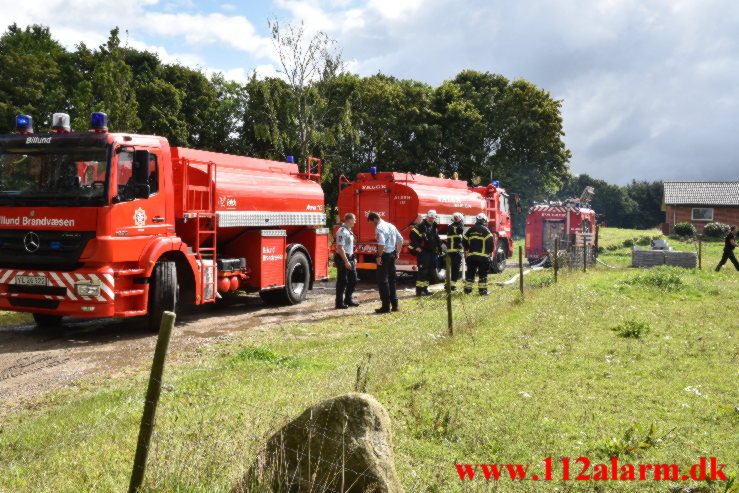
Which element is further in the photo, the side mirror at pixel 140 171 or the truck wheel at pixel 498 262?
the truck wheel at pixel 498 262

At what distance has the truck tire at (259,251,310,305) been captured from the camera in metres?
13.1

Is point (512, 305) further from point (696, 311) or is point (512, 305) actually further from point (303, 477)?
point (303, 477)

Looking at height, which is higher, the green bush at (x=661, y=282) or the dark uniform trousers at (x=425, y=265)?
the dark uniform trousers at (x=425, y=265)

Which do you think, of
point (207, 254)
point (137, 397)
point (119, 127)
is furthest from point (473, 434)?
point (119, 127)

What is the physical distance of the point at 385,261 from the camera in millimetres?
12164

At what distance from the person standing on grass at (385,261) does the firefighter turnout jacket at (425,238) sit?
2.05 metres

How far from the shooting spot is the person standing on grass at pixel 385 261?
12.0 m

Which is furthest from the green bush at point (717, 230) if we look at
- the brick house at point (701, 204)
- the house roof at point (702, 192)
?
the house roof at point (702, 192)

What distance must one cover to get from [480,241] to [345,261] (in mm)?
3650

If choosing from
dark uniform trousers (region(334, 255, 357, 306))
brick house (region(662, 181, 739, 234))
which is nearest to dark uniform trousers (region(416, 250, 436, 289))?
dark uniform trousers (region(334, 255, 357, 306))

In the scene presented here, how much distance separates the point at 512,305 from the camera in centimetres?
1186

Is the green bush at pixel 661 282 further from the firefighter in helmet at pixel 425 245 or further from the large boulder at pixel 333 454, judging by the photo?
the large boulder at pixel 333 454

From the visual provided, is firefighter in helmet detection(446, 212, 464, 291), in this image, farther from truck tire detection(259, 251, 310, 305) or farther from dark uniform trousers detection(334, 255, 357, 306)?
truck tire detection(259, 251, 310, 305)

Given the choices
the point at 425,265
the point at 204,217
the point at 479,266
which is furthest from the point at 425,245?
the point at 204,217
